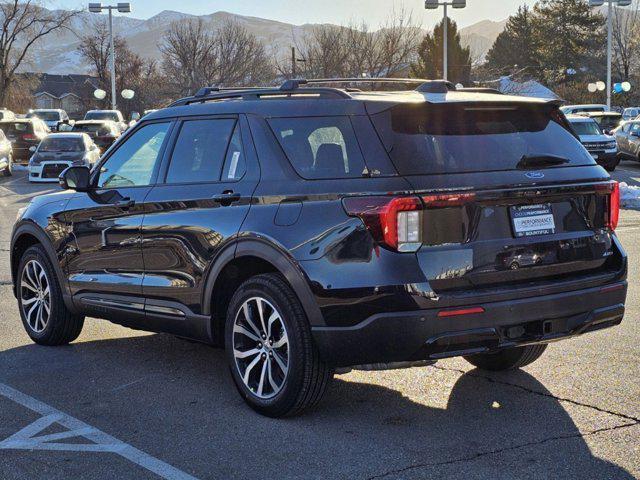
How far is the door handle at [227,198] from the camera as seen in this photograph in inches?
208

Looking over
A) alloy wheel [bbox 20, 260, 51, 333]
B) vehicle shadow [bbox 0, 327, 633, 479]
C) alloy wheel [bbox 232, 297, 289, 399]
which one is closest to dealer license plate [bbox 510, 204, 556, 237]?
vehicle shadow [bbox 0, 327, 633, 479]

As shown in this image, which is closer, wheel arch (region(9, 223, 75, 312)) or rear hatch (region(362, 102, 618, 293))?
rear hatch (region(362, 102, 618, 293))

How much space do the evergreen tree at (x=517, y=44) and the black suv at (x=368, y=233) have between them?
87421 millimetres

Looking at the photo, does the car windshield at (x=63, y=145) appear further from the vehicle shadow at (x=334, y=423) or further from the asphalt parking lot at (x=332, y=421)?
the vehicle shadow at (x=334, y=423)

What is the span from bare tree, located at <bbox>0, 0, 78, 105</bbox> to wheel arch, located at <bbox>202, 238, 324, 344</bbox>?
59931 mm

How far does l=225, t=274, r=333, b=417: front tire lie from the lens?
4883 mm

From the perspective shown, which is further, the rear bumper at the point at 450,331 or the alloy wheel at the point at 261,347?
the alloy wheel at the point at 261,347

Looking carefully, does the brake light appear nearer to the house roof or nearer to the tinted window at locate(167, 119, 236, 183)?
the tinted window at locate(167, 119, 236, 183)

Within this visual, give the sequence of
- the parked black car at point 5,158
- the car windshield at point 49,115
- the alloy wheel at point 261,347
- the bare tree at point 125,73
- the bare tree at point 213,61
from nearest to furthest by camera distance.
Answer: the alloy wheel at point 261,347 → the parked black car at point 5,158 → the car windshield at point 49,115 → the bare tree at point 213,61 → the bare tree at point 125,73

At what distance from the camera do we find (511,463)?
14.3 feet

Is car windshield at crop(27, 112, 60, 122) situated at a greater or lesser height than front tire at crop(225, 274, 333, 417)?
lesser

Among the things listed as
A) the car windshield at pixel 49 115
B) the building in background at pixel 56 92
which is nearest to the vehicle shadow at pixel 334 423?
the car windshield at pixel 49 115

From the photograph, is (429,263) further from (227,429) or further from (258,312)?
(227,429)

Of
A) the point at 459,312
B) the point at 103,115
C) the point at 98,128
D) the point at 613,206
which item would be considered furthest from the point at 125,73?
the point at 459,312
